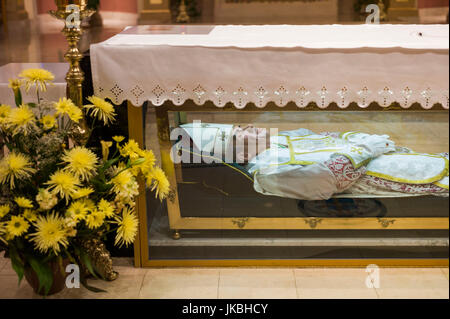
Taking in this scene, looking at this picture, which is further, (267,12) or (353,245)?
(267,12)

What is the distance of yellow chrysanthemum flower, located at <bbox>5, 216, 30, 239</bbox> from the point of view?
Answer: 221 cm

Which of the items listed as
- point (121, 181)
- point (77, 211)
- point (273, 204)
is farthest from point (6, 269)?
point (273, 204)

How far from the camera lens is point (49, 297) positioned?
8.18 feet

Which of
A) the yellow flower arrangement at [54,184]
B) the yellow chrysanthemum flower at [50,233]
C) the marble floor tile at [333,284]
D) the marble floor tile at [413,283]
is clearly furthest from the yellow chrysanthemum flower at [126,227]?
the marble floor tile at [413,283]

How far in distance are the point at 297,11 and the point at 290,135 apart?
8073 mm

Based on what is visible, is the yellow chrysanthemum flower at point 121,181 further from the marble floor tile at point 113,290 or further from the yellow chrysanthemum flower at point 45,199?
the marble floor tile at point 113,290

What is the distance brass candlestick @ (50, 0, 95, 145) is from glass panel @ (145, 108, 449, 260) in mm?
324

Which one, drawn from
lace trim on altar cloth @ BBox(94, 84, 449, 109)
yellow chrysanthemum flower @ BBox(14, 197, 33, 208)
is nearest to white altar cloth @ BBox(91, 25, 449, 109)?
lace trim on altar cloth @ BBox(94, 84, 449, 109)

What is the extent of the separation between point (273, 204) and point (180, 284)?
570 millimetres

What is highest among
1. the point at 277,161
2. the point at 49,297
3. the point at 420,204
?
the point at 277,161

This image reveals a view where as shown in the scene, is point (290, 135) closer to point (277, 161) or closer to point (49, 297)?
point (277, 161)

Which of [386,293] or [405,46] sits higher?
[405,46]
